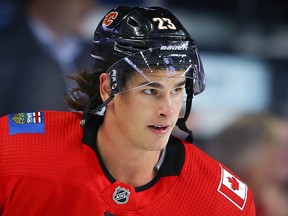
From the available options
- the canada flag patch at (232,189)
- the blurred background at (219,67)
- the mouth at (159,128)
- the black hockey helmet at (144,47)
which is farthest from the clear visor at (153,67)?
the blurred background at (219,67)

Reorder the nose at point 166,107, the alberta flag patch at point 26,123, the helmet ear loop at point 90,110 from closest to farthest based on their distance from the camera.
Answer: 1. the nose at point 166,107
2. the helmet ear loop at point 90,110
3. the alberta flag patch at point 26,123

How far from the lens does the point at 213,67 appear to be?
14.8ft

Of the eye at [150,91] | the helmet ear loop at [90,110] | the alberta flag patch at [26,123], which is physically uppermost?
the eye at [150,91]

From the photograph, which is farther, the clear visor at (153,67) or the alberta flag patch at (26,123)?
the alberta flag patch at (26,123)

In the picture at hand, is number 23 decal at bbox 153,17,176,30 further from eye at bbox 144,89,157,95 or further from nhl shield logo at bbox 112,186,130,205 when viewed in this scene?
nhl shield logo at bbox 112,186,130,205

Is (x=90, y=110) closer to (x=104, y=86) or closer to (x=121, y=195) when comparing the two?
(x=104, y=86)

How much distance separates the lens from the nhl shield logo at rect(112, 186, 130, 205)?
101 inches

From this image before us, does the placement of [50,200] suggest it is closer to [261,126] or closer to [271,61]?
[261,126]

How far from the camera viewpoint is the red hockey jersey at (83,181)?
249cm

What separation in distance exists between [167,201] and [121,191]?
167 mm

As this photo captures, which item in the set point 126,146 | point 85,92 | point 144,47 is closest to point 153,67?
point 144,47

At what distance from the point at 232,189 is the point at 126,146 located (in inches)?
16.6

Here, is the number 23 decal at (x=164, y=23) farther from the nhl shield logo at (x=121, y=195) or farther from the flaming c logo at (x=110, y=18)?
the nhl shield logo at (x=121, y=195)

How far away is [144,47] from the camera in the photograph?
246 centimetres
